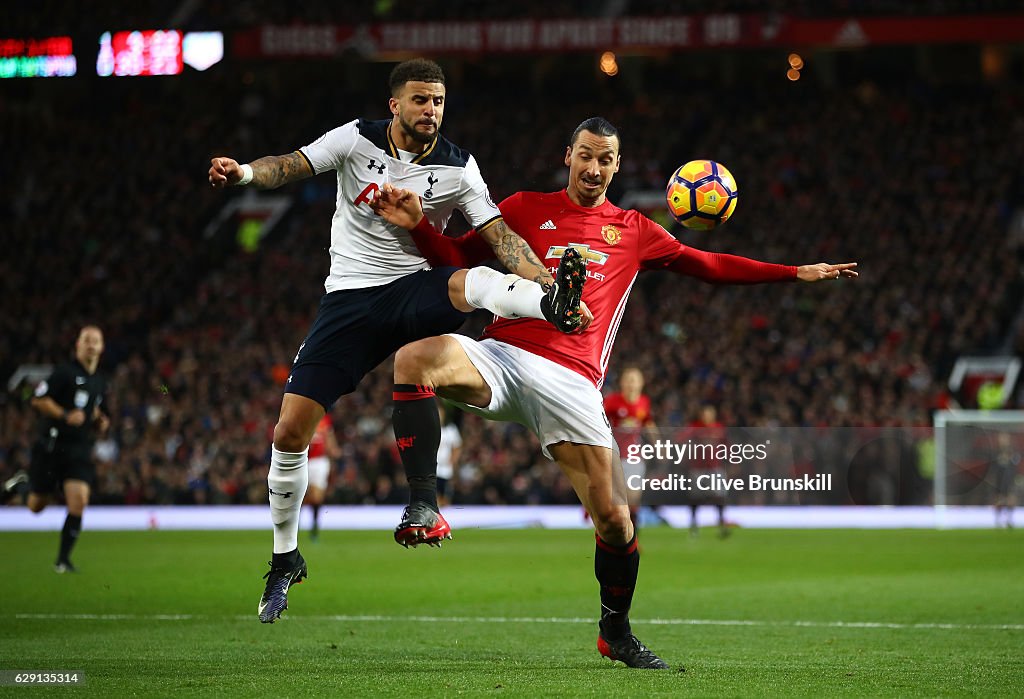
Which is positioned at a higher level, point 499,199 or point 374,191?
point 499,199

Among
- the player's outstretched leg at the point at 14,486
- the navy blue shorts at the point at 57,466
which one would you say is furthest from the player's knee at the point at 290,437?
the player's outstretched leg at the point at 14,486

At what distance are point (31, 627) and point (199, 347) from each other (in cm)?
1941

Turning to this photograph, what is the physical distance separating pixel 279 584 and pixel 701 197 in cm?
327

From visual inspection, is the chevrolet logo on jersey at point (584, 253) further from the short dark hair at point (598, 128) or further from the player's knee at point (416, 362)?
the player's knee at point (416, 362)

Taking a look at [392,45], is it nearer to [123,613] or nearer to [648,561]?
[648,561]

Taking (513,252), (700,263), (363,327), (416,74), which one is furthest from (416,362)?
(700,263)

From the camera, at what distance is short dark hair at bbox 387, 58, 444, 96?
23.1 feet

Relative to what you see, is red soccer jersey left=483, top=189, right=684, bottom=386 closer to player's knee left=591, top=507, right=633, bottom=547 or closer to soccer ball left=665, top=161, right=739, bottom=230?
soccer ball left=665, top=161, right=739, bottom=230

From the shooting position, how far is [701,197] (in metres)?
7.91

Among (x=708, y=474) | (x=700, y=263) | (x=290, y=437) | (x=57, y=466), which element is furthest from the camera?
(x=708, y=474)

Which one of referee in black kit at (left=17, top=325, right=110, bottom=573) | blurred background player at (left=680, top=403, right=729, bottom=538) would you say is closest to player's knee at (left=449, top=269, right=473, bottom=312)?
referee in black kit at (left=17, top=325, right=110, bottom=573)

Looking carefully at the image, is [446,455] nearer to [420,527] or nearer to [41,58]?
[420,527]

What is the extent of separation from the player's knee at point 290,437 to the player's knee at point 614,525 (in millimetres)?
1591

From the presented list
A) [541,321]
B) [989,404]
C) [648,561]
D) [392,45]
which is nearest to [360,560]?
[648,561]
